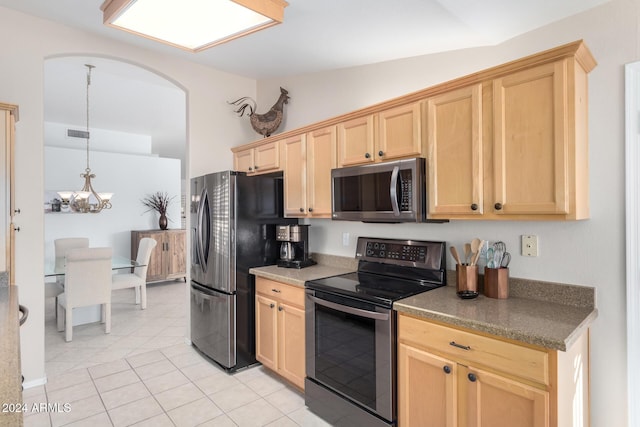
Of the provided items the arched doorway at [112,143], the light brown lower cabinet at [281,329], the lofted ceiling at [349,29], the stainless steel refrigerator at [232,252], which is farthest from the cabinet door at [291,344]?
the arched doorway at [112,143]

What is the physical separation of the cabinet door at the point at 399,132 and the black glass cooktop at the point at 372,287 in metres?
0.83

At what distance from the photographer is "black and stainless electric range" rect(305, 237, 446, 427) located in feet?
6.42

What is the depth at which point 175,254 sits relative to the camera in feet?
22.3

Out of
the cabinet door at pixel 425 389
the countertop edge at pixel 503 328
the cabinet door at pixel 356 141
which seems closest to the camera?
the countertop edge at pixel 503 328

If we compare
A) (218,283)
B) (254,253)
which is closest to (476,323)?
(254,253)

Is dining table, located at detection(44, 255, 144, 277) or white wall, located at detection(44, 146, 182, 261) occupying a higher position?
white wall, located at detection(44, 146, 182, 261)

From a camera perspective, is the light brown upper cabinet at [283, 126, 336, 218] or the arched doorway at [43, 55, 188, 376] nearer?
the light brown upper cabinet at [283, 126, 336, 218]

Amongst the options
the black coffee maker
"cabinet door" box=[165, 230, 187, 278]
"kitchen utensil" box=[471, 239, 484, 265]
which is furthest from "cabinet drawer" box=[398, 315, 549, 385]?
"cabinet door" box=[165, 230, 187, 278]

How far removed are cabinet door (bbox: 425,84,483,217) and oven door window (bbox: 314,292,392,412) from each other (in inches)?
29.5

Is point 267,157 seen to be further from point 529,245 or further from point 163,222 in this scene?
point 163,222

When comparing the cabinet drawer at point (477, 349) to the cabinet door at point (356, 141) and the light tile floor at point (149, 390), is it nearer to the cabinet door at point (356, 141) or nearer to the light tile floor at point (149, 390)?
the light tile floor at point (149, 390)

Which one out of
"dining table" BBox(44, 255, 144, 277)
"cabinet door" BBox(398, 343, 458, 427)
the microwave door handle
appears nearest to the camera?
"cabinet door" BBox(398, 343, 458, 427)

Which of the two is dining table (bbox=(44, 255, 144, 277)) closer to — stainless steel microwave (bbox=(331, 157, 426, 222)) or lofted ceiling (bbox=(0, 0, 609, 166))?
lofted ceiling (bbox=(0, 0, 609, 166))

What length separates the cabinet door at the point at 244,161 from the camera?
353 centimetres
